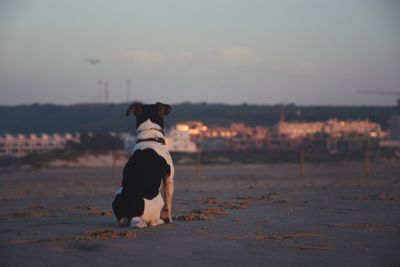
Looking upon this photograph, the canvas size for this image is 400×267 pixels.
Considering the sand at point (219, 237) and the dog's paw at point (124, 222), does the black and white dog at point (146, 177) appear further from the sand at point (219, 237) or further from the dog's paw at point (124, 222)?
the sand at point (219, 237)

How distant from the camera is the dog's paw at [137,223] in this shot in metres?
8.72

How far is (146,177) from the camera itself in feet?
29.8

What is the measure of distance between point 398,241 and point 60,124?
104946mm

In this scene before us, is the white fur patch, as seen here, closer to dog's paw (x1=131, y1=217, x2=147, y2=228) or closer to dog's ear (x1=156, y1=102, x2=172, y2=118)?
dog's ear (x1=156, y1=102, x2=172, y2=118)

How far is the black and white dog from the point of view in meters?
8.91

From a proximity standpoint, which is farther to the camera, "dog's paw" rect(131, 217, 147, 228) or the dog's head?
the dog's head

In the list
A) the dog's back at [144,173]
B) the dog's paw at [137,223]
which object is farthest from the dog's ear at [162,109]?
the dog's paw at [137,223]

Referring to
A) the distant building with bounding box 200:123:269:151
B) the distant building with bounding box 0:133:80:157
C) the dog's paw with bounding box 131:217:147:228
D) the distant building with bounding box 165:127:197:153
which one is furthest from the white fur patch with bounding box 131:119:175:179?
the distant building with bounding box 200:123:269:151

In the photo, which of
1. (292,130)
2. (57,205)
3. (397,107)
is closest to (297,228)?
(57,205)

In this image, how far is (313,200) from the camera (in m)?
12.6

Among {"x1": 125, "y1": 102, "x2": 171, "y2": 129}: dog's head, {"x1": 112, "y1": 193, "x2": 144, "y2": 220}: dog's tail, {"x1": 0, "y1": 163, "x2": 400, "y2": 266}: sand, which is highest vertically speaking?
{"x1": 125, "y1": 102, "x2": 171, "y2": 129}: dog's head

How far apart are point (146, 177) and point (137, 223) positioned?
0.61m

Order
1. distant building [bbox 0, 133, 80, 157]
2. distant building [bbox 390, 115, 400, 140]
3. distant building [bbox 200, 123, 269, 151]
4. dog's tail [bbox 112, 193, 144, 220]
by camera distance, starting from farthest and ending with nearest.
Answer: distant building [bbox 390, 115, 400, 140], distant building [bbox 200, 123, 269, 151], distant building [bbox 0, 133, 80, 157], dog's tail [bbox 112, 193, 144, 220]

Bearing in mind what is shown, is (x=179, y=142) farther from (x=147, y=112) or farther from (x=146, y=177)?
(x=146, y=177)
